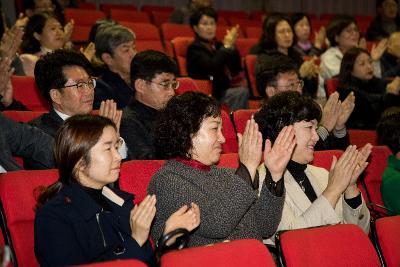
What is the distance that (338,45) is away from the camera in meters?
5.77

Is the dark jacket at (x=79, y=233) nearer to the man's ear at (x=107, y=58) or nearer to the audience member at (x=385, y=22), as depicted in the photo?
the man's ear at (x=107, y=58)

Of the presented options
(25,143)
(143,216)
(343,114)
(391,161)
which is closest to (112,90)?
(25,143)

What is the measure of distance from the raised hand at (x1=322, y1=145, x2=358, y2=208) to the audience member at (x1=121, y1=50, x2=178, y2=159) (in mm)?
850

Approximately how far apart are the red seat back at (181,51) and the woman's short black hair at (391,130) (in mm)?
2284

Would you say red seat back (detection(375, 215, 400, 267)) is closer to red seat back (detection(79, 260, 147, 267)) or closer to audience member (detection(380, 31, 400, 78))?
red seat back (detection(79, 260, 147, 267))

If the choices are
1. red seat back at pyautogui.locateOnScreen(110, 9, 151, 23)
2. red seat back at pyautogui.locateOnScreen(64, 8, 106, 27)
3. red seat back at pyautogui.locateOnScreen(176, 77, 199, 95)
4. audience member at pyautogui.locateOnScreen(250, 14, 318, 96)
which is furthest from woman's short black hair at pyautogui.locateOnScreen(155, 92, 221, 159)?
red seat back at pyautogui.locateOnScreen(110, 9, 151, 23)

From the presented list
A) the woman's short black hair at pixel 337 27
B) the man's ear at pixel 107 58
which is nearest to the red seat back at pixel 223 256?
the man's ear at pixel 107 58

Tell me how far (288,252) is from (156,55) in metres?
1.60

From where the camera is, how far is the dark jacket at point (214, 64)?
507 centimetres

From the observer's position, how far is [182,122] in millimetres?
2428

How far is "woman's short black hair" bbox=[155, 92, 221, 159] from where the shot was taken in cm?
241

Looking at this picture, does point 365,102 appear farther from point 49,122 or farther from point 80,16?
point 80,16

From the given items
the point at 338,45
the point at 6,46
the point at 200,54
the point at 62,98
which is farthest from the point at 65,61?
the point at 338,45

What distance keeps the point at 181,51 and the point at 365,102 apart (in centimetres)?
166
